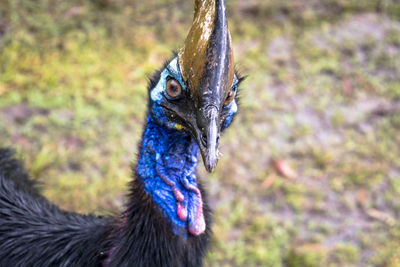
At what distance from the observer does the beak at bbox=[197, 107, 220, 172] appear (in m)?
1.47

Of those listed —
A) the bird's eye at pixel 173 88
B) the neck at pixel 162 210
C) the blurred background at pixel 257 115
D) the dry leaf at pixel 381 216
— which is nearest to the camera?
the bird's eye at pixel 173 88

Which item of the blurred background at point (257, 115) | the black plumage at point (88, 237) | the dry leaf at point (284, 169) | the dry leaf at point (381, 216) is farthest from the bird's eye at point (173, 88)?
the dry leaf at point (381, 216)

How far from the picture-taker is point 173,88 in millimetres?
1647

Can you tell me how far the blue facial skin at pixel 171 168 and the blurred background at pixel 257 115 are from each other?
4.17 feet

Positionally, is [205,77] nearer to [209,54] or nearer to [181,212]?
[209,54]

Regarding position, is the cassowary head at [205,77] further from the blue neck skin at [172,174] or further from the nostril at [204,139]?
the blue neck skin at [172,174]

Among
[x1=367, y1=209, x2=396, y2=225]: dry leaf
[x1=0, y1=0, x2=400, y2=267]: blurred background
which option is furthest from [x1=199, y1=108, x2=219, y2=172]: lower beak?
[x1=367, y1=209, x2=396, y2=225]: dry leaf

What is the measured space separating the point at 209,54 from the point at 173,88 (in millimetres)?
205

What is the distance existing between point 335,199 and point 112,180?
1.57m

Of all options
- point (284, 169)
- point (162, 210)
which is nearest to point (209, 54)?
point (162, 210)

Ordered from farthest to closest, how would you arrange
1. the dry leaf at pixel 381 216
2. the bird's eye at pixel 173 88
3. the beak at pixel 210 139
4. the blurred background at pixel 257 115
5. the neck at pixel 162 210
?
the dry leaf at pixel 381 216, the blurred background at pixel 257 115, the neck at pixel 162 210, the bird's eye at pixel 173 88, the beak at pixel 210 139

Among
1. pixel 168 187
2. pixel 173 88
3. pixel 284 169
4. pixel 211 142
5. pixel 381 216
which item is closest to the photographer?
pixel 211 142

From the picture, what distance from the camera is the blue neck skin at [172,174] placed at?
1739mm

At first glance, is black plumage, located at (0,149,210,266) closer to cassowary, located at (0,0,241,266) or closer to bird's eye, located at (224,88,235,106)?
cassowary, located at (0,0,241,266)
